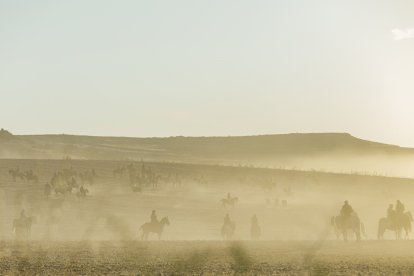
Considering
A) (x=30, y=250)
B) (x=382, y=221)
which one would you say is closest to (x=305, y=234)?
(x=382, y=221)

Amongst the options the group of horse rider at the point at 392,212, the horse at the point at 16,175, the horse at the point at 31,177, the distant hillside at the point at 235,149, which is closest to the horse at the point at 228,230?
the group of horse rider at the point at 392,212

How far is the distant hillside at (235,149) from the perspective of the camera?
127750 mm

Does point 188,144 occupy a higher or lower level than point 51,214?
higher

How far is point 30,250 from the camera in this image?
103ft

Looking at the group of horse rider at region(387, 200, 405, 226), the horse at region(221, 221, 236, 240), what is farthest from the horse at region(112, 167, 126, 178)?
the group of horse rider at region(387, 200, 405, 226)

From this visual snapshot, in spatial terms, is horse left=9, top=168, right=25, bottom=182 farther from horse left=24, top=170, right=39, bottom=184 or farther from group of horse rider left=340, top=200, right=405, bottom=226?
group of horse rider left=340, top=200, right=405, bottom=226

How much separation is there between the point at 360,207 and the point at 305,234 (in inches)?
776

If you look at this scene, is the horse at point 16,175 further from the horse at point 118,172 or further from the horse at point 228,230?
the horse at point 228,230

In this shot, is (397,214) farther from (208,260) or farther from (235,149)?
(235,149)

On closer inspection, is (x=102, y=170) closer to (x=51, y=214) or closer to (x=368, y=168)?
(x=51, y=214)

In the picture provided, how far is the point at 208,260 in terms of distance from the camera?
26.3 metres

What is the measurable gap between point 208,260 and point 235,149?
134220mm

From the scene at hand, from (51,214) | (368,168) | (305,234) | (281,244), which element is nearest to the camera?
(281,244)

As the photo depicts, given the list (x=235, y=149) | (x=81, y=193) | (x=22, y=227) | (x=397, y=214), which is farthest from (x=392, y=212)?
(x=235, y=149)
